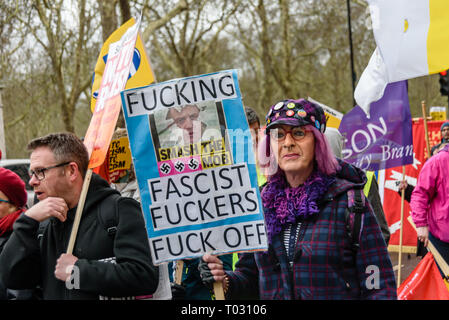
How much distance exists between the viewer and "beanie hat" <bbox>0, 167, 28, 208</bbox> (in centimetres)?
338

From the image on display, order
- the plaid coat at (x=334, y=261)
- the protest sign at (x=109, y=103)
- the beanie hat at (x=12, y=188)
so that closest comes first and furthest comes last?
the plaid coat at (x=334, y=261) → the protest sign at (x=109, y=103) → the beanie hat at (x=12, y=188)

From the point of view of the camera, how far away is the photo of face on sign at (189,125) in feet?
8.72

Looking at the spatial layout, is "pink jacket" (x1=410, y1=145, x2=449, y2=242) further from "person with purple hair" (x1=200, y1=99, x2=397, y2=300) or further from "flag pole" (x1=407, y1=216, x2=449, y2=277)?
"person with purple hair" (x1=200, y1=99, x2=397, y2=300)

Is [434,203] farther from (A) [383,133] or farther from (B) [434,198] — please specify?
(A) [383,133]

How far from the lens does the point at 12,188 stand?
3418mm

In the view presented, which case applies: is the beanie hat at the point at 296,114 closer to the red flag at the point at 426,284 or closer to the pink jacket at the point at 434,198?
the pink jacket at the point at 434,198

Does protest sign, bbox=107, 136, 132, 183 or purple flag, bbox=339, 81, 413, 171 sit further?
purple flag, bbox=339, 81, 413, 171

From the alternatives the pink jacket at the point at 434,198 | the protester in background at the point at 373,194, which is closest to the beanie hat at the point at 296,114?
the protester in background at the point at 373,194

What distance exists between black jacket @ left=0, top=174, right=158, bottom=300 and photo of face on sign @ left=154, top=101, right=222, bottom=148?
1.19ft

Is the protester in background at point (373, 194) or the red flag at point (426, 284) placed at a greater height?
the protester in background at point (373, 194)

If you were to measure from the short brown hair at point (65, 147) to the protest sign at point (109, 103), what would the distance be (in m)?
0.05

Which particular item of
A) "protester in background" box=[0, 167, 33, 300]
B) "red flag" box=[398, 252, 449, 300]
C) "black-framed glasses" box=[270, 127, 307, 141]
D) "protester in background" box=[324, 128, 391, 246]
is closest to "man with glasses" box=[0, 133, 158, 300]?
"protester in background" box=[0, 167, 33, 300]

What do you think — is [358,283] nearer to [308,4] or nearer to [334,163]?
[334,163]

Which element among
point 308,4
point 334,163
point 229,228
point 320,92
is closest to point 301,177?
point 334,163
